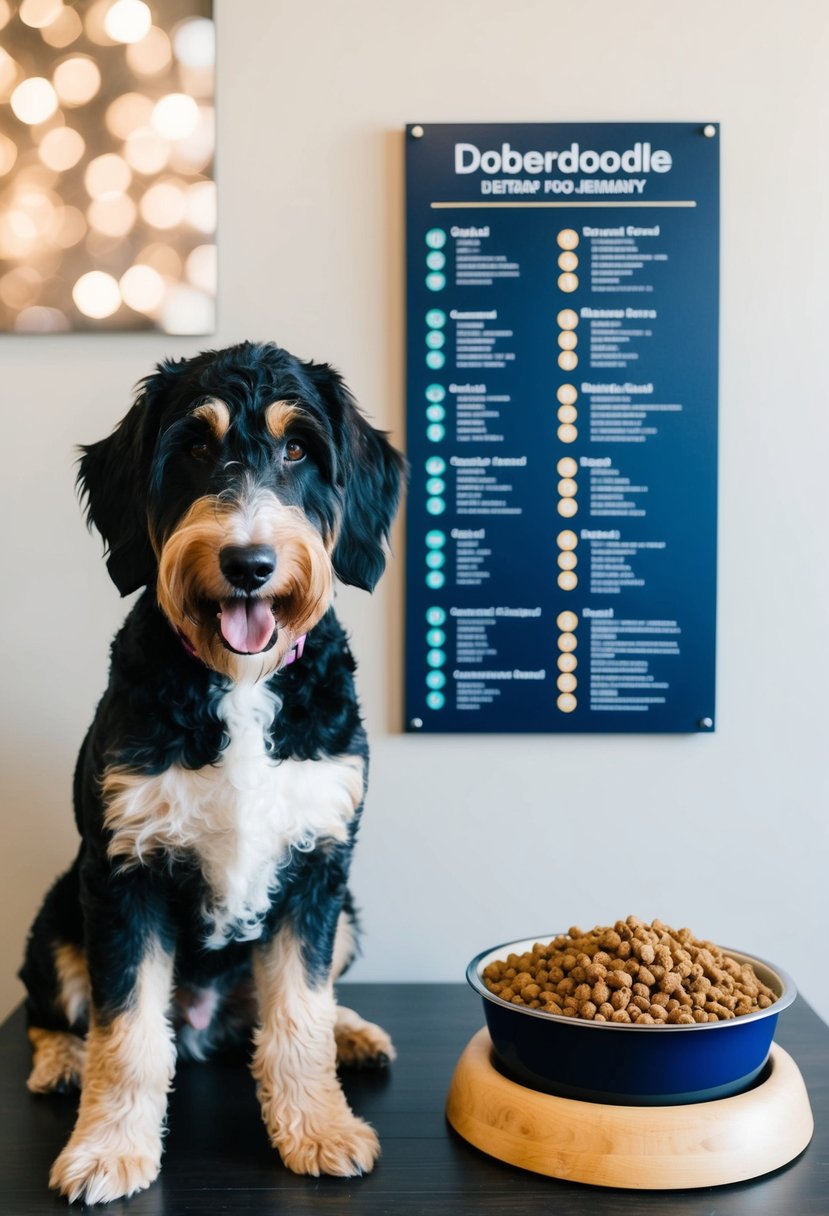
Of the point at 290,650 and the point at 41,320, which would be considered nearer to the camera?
the point at 290,650

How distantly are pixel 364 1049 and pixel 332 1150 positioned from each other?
0.30 metres

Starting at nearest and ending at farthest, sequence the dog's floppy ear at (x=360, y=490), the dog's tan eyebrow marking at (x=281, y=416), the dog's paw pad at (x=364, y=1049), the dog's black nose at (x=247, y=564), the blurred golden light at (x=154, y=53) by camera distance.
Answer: the dog's black nose at (x=247, y=564)
the dog's tan eyebrow marking at (x=281, y=416)
the dog's floppy ear at (x=360, y=490)
the dog's paw pad at (x=364, y=1049)
the blurred golden light at (x=154, y=53)

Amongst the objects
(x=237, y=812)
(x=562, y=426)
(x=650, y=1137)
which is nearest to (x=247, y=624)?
(x=237, y=812)

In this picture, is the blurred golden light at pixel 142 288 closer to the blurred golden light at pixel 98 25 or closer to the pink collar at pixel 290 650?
the blurred golden light at pixel 98 25

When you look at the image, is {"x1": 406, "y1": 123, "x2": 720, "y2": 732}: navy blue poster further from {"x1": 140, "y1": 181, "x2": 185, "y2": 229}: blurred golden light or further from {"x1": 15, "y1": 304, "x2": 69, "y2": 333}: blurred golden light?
{"x1": 15, "y1": 304, "x2": 69, "y2": 333}: blurred golden light

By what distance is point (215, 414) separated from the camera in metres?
Result: 1.31

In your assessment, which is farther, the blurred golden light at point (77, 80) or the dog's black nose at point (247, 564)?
the blurred golden light at point (77, 80)

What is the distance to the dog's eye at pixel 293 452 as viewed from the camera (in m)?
A: 1.37

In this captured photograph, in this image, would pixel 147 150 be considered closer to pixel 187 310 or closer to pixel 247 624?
pixel 187 310

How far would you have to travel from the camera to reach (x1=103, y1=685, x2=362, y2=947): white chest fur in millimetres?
1335

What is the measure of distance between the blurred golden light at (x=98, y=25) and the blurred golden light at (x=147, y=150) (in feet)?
0.55

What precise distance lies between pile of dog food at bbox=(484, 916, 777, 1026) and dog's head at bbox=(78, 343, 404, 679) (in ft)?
1.74

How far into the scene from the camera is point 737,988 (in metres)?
1.36

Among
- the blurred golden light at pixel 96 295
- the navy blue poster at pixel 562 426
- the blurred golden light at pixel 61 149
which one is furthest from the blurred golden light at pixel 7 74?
the navy blue poster at pixel 562 426
